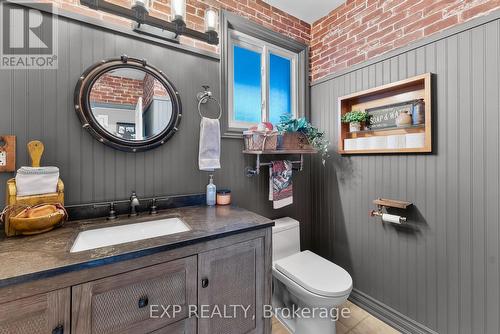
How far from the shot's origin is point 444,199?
4.86 feet

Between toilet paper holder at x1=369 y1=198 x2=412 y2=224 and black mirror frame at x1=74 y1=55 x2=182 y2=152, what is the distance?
1.69 metres

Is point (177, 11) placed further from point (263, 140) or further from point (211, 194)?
point (211, 194)

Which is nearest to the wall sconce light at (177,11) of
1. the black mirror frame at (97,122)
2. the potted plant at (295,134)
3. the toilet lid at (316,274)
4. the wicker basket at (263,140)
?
the black mirror frame at (97,122)

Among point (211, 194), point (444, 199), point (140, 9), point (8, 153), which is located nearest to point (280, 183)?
point (211, 194)

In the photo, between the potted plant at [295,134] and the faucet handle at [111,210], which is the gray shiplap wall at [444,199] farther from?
the faucet handle at [111,210]

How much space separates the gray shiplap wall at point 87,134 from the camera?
1.23 m

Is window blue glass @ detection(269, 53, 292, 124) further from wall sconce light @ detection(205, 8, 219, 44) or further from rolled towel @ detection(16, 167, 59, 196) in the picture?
rolled towel @ detection(16, 167, 59, 196)

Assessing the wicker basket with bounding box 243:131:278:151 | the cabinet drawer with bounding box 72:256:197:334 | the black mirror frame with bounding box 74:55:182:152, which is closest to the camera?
the cabinet drawer with bounding box 72:256:197:334

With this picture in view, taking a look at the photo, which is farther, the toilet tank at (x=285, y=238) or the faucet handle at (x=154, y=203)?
the toilet tank at (x=285, y=238)

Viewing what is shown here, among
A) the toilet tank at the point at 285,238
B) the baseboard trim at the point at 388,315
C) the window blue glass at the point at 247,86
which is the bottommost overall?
the baseboard trim at the point at 388,315

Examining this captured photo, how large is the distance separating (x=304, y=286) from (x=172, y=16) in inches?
81.0

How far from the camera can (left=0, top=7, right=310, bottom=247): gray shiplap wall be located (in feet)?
4.03

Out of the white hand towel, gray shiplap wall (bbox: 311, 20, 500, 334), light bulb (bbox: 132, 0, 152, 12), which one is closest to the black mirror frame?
the white hand towel

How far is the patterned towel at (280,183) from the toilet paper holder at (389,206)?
2.36 ft
